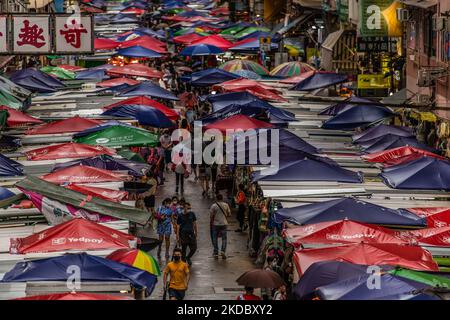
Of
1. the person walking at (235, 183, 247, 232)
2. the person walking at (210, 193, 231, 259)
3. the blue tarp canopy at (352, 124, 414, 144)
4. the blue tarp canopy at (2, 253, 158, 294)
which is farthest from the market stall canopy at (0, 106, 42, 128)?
the blue tarp canopy at (2, 253, 158, 294)

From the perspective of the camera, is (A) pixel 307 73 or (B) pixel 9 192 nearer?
(B) pixel 9 192

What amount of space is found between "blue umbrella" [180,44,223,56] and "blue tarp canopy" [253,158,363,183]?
90.5 feet

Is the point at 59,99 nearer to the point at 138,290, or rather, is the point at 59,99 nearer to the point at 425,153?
the point at 425,153

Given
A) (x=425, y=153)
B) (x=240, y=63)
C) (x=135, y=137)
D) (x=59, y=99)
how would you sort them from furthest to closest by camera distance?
1. (x=240, y=63)
2. (x=59, y=99)
3. (x=135, y=137)
4. (x=425, y=153)

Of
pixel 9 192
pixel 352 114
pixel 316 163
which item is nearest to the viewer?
pixel 9 192

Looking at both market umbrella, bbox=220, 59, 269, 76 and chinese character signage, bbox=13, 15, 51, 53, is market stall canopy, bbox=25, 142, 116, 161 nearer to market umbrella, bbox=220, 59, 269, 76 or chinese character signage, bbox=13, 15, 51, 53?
chinese character signage, bbox=13, 15, 51, 53

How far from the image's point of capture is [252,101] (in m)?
34.8

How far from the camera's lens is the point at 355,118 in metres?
32.4

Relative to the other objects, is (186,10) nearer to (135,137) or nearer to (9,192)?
(135,137)

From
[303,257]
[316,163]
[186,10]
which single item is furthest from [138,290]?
[186,10]

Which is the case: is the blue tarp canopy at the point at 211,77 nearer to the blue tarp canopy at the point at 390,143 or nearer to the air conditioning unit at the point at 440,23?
the air conditioning unit at the point at 440,23

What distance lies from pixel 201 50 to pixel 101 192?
99.0ft

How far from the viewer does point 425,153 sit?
26.6 meters

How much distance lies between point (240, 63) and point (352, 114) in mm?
13765
